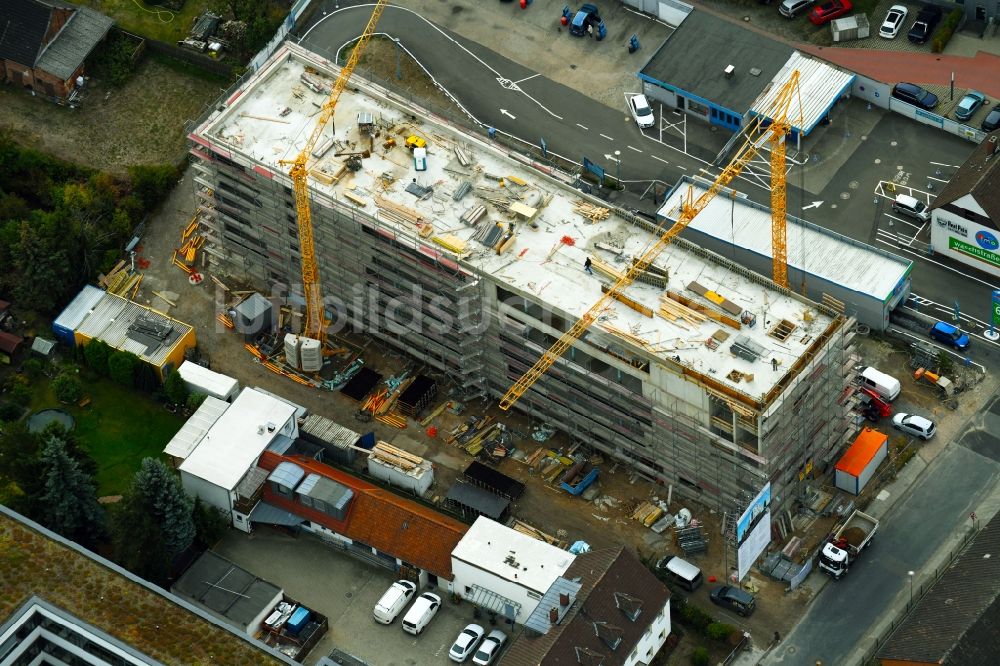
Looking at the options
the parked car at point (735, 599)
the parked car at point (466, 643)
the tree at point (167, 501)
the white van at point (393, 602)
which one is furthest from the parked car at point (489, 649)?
the tree at point (167, 501)

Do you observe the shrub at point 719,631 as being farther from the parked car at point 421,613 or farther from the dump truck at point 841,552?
the parked car at point 421,613

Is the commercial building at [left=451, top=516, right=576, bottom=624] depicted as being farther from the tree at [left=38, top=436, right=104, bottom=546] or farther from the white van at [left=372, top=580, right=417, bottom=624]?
the tree at [left=38, top=436, right=104, bottom=546]

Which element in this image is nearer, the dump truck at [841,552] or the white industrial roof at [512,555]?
the white industrial roof at [512,555]

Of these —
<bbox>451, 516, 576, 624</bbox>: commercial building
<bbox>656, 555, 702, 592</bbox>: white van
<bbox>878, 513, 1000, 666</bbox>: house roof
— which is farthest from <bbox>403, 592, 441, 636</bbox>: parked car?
<bbox>878, 513, 1000, 666</bbox>: house roof

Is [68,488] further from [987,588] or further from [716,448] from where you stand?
[987,588]

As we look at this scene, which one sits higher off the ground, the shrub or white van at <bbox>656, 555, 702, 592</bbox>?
white van at <bbox>656, 555, 702, 592</bbox>

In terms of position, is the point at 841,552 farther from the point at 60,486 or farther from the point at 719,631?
the point at 60,486

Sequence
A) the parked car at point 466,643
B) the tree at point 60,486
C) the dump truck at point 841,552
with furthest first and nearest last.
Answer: the dump truck at point 841,552 < the tree at point 60,486 < the parked car at point 466,643

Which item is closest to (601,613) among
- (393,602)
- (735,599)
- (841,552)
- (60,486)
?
(735,599)
